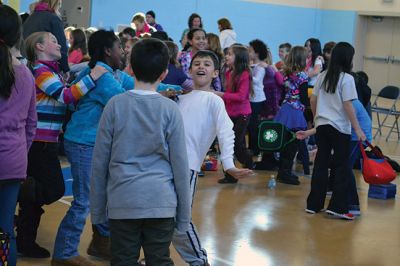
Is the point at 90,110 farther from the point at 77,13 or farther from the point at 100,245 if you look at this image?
the point at 77,13

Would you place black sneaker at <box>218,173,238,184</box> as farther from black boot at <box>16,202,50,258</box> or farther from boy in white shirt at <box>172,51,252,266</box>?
boy in white shirt at <box>172,51,252,266</box>

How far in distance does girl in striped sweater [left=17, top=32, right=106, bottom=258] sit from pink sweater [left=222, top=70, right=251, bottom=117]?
3.10 meters

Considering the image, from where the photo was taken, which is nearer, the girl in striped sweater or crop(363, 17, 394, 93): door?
the girl in striped sweater

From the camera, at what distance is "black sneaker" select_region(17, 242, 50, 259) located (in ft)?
14.6

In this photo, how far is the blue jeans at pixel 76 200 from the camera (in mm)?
4148

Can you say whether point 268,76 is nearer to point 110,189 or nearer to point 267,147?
point 267,147

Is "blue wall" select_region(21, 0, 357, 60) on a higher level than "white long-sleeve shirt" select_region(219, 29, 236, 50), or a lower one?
higher

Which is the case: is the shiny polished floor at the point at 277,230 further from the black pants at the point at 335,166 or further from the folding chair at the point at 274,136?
the folding chair at the point at 274,136

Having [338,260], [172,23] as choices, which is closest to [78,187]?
[338,260]

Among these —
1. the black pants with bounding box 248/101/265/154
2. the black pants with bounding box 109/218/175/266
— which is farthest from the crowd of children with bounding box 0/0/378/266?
the black pants with bounding box 248/101/265/154

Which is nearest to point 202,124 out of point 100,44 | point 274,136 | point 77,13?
point 100,44

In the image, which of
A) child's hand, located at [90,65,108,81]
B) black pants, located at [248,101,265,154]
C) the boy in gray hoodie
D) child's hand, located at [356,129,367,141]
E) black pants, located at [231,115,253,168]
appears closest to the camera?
the boy in gray hoodie

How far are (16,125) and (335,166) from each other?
11.6ft

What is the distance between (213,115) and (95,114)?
0.74 m
